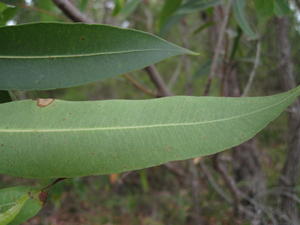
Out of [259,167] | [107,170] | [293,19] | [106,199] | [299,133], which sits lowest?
[106,199]

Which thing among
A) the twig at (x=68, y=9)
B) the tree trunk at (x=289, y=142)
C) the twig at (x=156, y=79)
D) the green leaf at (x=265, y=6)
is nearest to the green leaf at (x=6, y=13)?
the twig at (x=68, y=9)

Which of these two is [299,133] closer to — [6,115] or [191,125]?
[191,125]

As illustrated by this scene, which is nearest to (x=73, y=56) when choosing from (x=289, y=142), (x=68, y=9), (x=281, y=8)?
(x=68, y=9)

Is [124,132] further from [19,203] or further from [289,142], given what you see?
[289,142]

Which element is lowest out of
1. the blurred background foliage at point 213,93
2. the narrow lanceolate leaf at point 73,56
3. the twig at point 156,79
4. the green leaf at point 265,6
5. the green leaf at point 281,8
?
the blurred background foliage at point 213,93

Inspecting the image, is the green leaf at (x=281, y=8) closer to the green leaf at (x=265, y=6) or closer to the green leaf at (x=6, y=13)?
the green leaf at (x=265, y=6)

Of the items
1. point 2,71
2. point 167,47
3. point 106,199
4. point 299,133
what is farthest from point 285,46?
point 106,199
